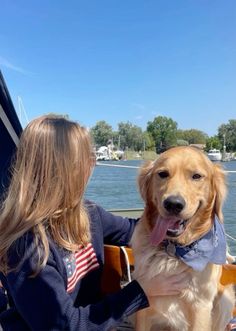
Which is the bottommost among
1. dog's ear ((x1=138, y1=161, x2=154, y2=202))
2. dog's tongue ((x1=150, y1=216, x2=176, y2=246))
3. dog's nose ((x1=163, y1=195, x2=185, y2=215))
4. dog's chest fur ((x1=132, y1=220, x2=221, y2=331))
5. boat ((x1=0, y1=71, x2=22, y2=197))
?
dog's chest fur ((x1=132, y1=220, x2=221, y2=331))

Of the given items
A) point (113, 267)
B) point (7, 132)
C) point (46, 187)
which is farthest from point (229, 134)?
Answer: point (46, 187)

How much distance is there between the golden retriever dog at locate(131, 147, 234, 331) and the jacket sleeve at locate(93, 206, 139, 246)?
5.7 inches

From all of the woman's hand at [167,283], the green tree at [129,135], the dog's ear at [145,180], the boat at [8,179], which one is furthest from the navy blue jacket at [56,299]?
the green tree at [129,135]

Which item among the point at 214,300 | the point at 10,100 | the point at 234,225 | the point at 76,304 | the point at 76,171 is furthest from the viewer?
the point at 234,225

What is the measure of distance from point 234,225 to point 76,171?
799cm

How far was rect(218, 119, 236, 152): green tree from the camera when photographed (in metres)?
59.5

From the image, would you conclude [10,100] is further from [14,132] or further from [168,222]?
[168,222]

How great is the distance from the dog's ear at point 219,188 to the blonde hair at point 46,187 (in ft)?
2.61

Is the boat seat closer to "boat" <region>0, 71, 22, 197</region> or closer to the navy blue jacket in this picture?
the navy blue jacket

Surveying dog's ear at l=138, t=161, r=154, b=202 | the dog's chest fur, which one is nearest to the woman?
the dog's chest fur

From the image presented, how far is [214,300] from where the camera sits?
2.06 meters

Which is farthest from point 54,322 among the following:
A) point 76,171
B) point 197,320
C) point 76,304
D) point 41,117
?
point 41,117

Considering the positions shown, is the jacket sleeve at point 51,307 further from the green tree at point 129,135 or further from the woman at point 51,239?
the green tree at point 129,135

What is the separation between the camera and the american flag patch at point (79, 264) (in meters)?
1.75
